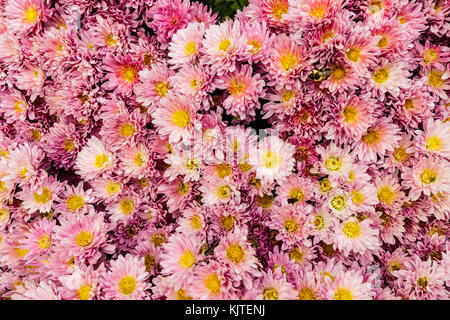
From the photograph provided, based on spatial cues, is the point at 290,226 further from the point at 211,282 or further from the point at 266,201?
the point at 211,282

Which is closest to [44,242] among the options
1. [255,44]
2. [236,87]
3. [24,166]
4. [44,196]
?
Answer: [44,196]

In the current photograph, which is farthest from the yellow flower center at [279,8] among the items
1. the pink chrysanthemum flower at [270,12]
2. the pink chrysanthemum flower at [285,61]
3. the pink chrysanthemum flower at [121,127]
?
the pink chrysanthemum flower at [121,127]

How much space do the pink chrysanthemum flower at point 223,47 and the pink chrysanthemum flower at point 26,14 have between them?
0.62 metres

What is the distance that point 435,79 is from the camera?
1302 millimetres

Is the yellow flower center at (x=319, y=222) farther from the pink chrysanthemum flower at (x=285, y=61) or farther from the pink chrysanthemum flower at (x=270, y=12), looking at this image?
the pink chrysanthemum flower at (x=270, y=12)

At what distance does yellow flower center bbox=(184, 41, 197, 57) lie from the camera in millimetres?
1190

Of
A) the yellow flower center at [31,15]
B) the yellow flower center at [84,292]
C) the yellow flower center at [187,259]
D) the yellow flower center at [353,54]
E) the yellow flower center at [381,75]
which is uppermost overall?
the yellow flower center at [31,15]

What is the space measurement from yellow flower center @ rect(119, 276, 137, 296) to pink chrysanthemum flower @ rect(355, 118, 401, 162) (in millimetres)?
779

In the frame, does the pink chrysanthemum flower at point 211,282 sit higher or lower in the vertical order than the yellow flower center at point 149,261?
lower

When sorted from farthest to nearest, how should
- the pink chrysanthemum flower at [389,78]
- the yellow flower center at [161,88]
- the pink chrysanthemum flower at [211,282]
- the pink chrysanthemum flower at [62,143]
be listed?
the pink chrysanthemum flower at [62,143], the yellow flower center at [161,88], the pink chrysanthemum flower at [389,78], the pink chrysanthemum flower at [211,282]

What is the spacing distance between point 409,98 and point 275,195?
0.52 meters

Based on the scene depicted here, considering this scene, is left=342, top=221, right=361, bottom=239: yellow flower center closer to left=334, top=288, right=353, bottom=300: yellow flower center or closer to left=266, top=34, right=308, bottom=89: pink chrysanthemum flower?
left=334, top=288, right=353, bottom=300: yellow flower center

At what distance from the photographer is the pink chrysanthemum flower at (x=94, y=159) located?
50.9 inches

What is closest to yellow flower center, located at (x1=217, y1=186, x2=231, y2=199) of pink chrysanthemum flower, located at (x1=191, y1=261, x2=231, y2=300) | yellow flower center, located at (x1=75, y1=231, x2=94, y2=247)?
pink chrysanthemum flower, located at (x1=191, y1=261, x2=231, y2=300)
